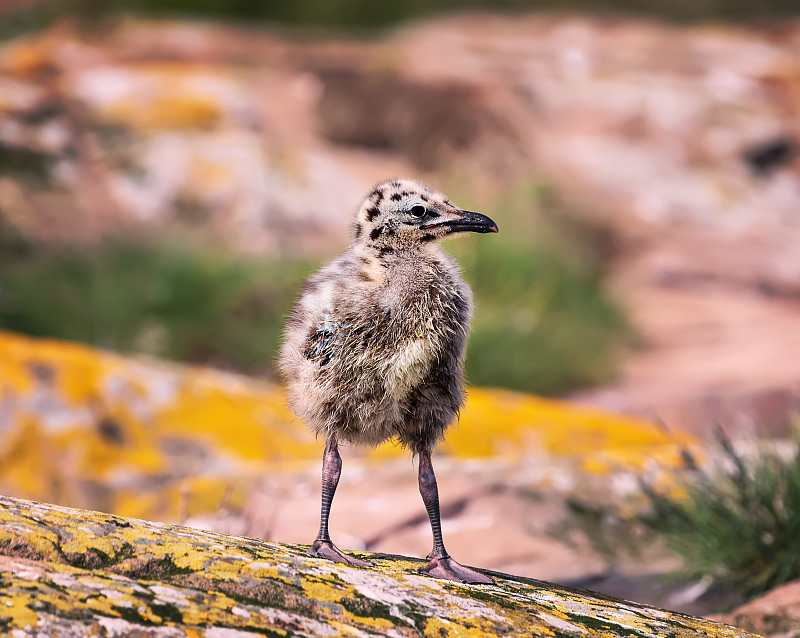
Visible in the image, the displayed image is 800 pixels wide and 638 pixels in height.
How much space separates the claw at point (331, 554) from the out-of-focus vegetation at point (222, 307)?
5.61m

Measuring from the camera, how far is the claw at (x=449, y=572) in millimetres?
2910

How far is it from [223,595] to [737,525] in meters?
2.96

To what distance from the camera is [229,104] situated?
545 inches

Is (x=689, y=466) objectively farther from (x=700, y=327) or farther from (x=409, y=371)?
(x=700, y=327)

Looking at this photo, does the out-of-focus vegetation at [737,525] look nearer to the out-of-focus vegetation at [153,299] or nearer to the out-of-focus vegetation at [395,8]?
the out-of-focus vegetation at [153,299]

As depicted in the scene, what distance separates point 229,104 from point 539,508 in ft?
33.2

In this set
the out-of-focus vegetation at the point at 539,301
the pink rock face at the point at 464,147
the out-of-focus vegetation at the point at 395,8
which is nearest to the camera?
the out-of-focus vegetation at the point at 539,301

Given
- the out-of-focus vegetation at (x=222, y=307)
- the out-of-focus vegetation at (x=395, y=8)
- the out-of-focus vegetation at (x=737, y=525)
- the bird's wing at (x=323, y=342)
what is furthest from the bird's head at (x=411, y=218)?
the out-of-focus vegetation at (x=395, y=8)

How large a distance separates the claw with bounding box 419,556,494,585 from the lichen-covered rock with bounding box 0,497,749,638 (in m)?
0.03

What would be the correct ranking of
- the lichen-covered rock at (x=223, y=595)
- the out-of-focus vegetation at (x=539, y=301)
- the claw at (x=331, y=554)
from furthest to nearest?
the out-of-focus vegetation at (x=539, y=301)
the claw at (x=331, y=554)
the lichen-covered rock at (x=223, y=595)

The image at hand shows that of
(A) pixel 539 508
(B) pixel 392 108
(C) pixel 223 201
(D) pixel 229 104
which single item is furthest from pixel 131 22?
(A) pixel 539 508

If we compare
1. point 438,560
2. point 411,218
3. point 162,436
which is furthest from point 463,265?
point 438,560

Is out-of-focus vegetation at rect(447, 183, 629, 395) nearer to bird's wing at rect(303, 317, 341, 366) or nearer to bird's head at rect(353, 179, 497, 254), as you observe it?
bird's head at rect(353, 179, 497, 254)

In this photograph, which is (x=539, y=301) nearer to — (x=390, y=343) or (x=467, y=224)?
(x=467, y=224)
